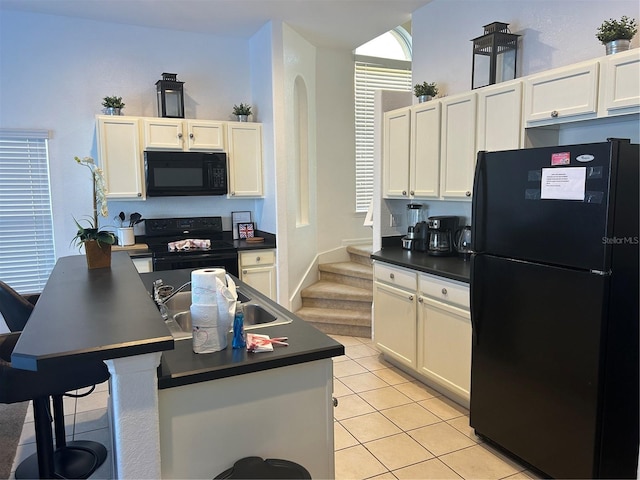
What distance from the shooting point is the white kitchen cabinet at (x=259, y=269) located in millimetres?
4362

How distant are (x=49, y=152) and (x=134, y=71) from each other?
42.9 inches

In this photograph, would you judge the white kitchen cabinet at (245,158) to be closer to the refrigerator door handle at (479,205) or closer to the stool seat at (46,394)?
the stool seat at (46,394)

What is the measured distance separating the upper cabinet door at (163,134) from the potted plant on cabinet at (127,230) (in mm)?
686

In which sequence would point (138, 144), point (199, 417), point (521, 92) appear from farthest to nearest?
1. point (138, 144)
2. point (521, 92)
3. point (199, 417)

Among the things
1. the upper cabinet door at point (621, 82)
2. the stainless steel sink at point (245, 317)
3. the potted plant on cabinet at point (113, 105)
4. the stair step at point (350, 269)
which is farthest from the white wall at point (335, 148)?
the upper cabinet door at point (621, 82)

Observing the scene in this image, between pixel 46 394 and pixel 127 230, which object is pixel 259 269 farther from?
pixel 46 394

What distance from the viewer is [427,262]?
333cm

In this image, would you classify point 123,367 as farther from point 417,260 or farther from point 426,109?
point 426,109

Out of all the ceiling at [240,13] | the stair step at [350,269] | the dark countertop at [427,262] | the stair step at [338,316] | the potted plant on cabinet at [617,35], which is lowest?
the stair step at [338,316]

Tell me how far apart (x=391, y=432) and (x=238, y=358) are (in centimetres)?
165

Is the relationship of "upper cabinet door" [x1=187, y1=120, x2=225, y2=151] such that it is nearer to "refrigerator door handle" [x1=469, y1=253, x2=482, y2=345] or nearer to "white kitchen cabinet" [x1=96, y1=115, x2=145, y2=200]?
"white kitchen cabinet" [x1=96, y1=115, x2=145, y2=200]

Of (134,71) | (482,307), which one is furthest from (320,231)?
(482,307)

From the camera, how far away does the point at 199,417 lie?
4.83 ft

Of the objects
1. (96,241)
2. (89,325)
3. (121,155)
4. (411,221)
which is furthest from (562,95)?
(121,155)
